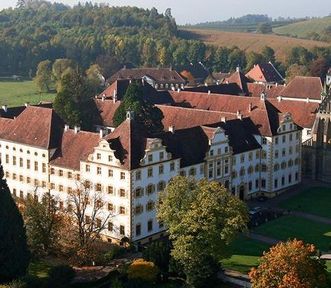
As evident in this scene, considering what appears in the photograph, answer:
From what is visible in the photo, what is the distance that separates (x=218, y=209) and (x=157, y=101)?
6340 centimetres

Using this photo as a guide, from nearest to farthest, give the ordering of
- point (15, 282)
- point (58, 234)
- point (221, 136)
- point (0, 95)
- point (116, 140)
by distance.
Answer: point (15, 282), point (58, 234), point (116, 140), point (221, 136), point (0, 95)

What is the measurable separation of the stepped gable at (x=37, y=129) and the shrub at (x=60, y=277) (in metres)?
27.2

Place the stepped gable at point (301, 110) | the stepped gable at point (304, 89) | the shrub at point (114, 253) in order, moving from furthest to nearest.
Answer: the stepped gable at point (304, 89) → the stepped gable at point (301, 110) → the shrub at point (114, 253)

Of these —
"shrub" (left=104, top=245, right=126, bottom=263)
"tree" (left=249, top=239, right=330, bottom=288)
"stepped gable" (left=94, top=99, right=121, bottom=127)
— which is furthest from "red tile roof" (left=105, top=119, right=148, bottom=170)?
"stepped gable" (left=94, top=99, right=121, bottom=127)

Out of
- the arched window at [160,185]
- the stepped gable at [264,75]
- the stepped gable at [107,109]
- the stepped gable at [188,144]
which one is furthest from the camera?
the stepped gable at [264,75]

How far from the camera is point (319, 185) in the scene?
10244 cm

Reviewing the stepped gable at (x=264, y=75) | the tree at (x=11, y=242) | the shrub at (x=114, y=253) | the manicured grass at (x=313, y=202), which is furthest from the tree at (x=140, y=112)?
the stepped gable at (x=264, y=75)

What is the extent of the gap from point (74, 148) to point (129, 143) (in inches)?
416

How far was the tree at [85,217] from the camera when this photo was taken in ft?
228

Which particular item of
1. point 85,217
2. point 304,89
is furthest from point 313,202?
point 304,89

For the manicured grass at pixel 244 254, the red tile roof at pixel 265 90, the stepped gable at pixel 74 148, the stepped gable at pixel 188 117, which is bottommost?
the manicured grass at pixel 244 254

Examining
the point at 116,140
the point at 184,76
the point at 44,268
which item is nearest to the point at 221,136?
the point at 116,140

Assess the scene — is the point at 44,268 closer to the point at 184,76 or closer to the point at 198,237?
the point at 198,237

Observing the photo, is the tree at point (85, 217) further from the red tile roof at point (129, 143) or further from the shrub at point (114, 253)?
the red tile roof at point (129, 143)
